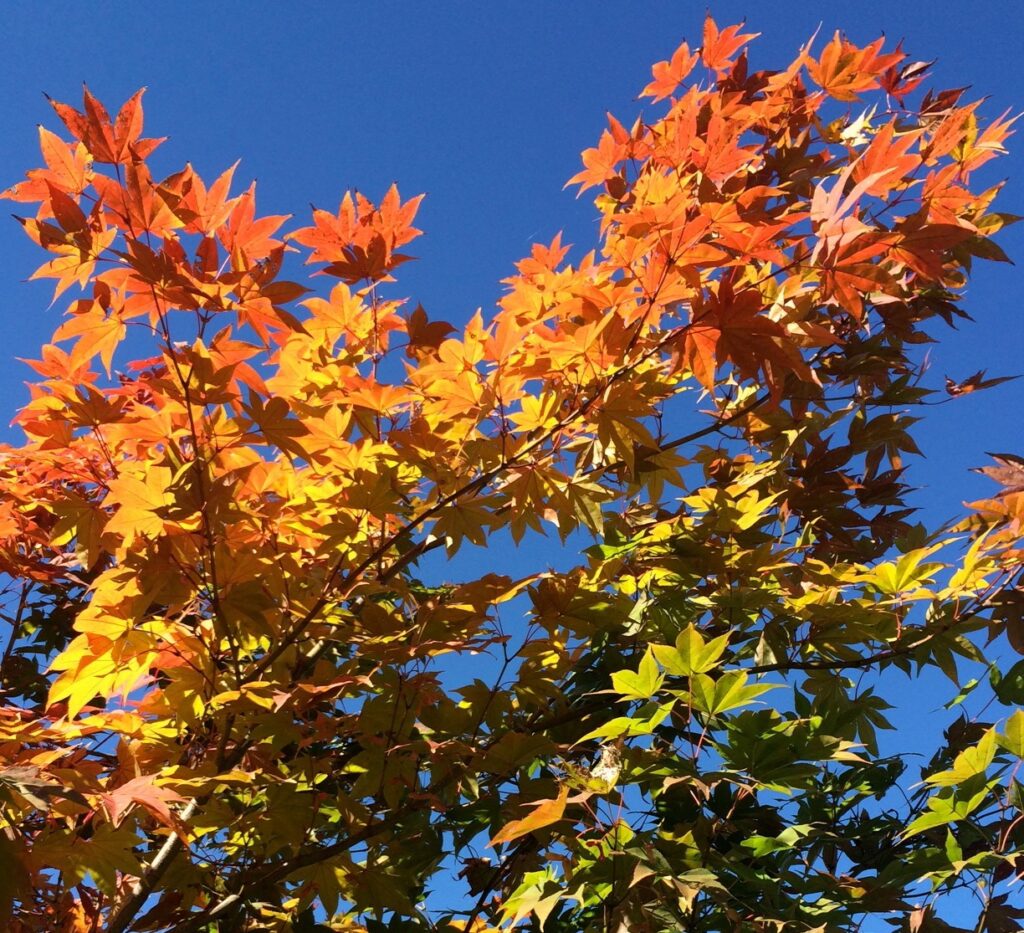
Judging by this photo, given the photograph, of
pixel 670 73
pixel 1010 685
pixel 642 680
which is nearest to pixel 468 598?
pixel 642 680

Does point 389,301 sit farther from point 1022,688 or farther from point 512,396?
point 1022,688

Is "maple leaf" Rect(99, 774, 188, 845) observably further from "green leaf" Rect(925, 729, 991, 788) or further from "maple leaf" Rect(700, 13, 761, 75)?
"maple leaf" Rect(700, 13, 761, 75)

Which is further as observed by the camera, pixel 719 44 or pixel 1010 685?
pixel 719 44

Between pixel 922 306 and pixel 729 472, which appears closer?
pixel 729 472

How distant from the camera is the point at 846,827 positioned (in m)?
1.85

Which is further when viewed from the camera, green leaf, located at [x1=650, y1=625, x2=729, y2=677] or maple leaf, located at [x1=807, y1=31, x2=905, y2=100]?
maple leaf, located at [x1=807, y1=31, x2=905, y2=100]

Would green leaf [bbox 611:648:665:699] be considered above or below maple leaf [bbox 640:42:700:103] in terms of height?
below

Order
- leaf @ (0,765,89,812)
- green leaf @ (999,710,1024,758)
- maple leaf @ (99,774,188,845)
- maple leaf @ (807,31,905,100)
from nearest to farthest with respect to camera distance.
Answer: leaf @ (0,765,89,812), maple leaf @ (99,774,188,845), green leaf @ (999,710,1024,758), maple leaf @ (807,31,905,100)

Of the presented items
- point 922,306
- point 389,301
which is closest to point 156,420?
point 389,301

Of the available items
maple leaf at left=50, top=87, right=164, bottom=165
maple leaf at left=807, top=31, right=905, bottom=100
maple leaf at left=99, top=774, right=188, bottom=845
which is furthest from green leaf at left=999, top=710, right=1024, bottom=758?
maple leaf at left=807, top=31, right=905, bottom=100

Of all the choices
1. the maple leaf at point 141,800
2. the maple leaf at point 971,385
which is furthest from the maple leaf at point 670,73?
the maple leaf at point 141,800

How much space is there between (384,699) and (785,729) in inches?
32.6

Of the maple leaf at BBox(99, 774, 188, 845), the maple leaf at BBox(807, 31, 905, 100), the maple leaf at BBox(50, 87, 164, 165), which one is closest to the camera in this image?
the maple leaf at BBox(99, 774, 188, 845)

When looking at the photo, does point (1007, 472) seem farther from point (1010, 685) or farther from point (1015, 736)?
point (1015, 736)
